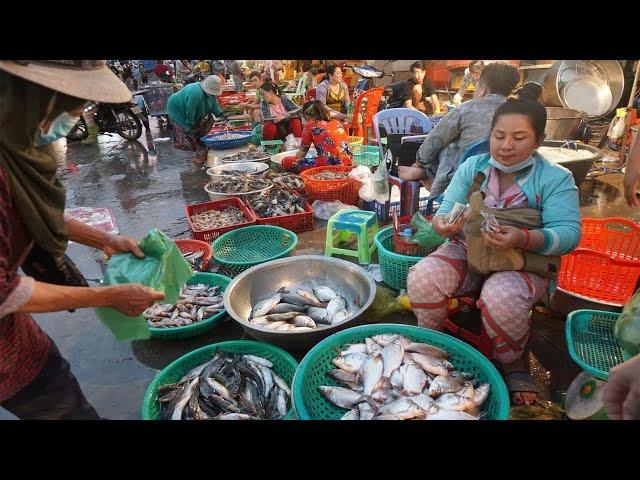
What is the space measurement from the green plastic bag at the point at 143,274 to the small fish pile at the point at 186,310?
39.6 inches

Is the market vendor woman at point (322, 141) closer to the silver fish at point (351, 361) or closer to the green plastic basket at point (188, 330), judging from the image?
the green plastic basket at point (188, 330)

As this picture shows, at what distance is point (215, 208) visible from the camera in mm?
5324

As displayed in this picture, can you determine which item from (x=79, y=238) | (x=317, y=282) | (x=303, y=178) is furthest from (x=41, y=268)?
(x=303, y=178)

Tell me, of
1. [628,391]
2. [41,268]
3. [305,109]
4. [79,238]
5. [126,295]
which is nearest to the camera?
[628,391]

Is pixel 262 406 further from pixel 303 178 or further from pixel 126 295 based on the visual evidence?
pixel 303 178

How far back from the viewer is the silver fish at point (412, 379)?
225 centimetres

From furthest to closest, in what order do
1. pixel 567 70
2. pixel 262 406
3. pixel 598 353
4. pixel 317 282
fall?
Answer: pixel 567 70 < pixel 317 282 < pixel 598 353 < pixel 262 406

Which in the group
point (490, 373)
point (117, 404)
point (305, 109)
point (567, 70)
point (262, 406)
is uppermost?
point (567, 70)

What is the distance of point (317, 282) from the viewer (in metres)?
3.59

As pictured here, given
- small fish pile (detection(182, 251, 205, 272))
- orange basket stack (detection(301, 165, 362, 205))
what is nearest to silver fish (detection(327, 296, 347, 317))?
small fish pile (detection(182, 251, 205, 272))

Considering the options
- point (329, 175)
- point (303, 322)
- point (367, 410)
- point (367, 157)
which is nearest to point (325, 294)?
point (303, 322)

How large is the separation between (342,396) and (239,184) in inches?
163

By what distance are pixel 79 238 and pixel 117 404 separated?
4.33 ft

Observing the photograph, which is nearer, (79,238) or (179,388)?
(79,238)
